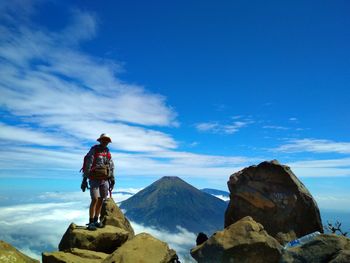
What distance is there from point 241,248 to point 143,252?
4.59m

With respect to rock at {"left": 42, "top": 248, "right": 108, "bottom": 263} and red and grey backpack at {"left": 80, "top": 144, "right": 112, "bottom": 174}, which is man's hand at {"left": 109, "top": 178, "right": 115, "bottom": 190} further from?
rock at {"left": 42, "top": 248, "right": 108, "bottom": 263}

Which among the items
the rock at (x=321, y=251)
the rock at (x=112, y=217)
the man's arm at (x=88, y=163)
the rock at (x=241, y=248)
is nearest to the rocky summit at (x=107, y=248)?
the rock at (x=241, y=248)

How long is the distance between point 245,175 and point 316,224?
6.14m

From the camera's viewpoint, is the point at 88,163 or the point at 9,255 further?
the point at 88,163

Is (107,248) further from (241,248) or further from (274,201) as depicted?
(274,201)

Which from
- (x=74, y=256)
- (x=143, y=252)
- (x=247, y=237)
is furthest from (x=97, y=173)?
(x=247, y=237)

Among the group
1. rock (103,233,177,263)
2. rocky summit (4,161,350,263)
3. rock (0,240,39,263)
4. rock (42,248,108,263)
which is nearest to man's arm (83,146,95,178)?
rocky summit (4,161,350,263)

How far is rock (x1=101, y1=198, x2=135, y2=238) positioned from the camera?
74.0 feet

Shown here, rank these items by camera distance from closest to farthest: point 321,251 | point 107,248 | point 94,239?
point 321,251 < point 94,239 < point 107,248

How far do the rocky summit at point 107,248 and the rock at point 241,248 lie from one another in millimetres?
2271

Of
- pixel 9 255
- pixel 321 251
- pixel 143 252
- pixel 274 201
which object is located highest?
pixel 274 201

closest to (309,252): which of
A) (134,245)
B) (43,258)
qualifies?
(134,245)

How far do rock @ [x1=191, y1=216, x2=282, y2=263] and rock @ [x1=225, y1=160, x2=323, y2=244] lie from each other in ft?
26.0

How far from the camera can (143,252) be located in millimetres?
15820
